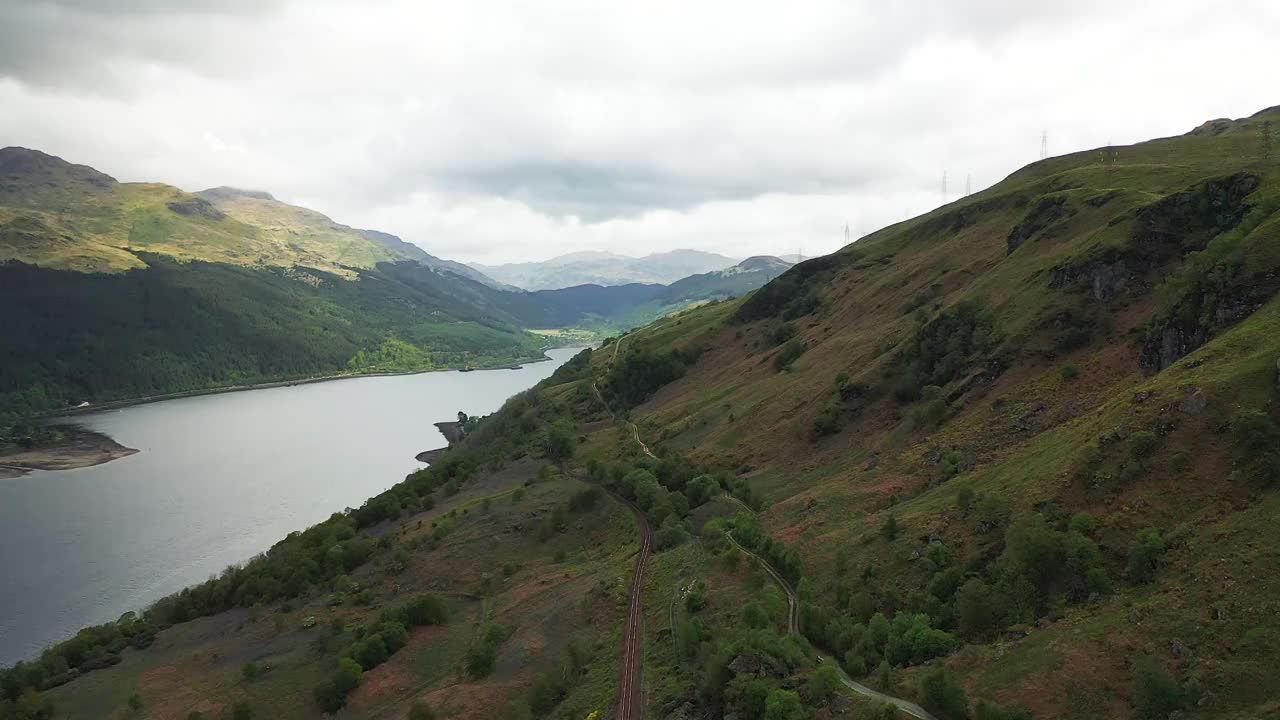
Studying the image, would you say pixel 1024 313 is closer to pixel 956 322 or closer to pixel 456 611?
pixel 956 322

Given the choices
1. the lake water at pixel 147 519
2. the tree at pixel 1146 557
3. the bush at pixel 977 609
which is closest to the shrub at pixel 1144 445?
the tree at pixel 1146 557

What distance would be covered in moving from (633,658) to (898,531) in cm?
2117

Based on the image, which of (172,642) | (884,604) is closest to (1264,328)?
(884,604)

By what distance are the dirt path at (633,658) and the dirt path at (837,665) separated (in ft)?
34.0

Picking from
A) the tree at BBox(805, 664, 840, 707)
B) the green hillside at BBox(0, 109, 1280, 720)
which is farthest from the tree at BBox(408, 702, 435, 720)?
the tree at BBox(805, 664, 840, 707)

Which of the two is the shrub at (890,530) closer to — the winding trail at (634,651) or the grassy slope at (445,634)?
the winding trail at (634,651)

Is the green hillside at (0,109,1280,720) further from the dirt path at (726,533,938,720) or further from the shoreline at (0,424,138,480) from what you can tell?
the shoreline at (0,424,138,480)

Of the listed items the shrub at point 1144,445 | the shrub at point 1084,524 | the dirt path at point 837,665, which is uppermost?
the shrub at point 1144,445

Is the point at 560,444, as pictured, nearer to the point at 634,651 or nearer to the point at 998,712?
the point at 634,651

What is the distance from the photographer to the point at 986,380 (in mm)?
69938

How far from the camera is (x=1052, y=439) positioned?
51.6 meters

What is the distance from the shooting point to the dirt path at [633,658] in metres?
44.9

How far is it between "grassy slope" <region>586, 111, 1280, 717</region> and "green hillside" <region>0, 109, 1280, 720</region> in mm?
227

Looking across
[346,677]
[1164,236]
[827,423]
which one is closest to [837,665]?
[827,423]
